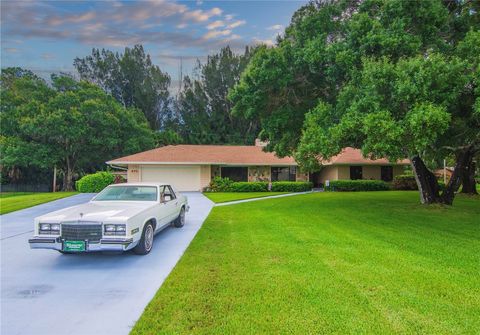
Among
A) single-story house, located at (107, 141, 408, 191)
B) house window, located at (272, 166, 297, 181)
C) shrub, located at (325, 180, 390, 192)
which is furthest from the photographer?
house window, located at (272, 166, 297, 181)

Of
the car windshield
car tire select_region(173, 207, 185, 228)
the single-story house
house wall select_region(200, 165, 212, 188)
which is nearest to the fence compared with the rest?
the single-story house

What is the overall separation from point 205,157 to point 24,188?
1912 cm

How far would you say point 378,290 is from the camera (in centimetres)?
460

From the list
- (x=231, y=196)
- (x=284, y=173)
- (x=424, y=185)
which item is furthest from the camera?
(x=284, y=173)

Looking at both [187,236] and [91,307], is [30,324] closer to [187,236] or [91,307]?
[91,307]

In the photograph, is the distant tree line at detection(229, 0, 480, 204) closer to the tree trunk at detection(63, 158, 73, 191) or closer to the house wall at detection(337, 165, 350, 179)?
→ the house wall at detection(337, 165, 350, 179)

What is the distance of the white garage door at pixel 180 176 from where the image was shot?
2625 centimetres

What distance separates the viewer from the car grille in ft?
18.9

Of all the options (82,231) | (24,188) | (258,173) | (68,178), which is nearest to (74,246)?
(82,231)

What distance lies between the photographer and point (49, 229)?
5.86 meters

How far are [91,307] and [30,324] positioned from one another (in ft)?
2.26

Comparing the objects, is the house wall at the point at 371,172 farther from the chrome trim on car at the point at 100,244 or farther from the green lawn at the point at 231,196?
the chrome trim on car at the point at 100,244

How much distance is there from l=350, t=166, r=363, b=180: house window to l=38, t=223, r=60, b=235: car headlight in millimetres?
25608

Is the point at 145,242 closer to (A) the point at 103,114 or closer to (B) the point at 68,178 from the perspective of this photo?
(A) the point at 103,114
